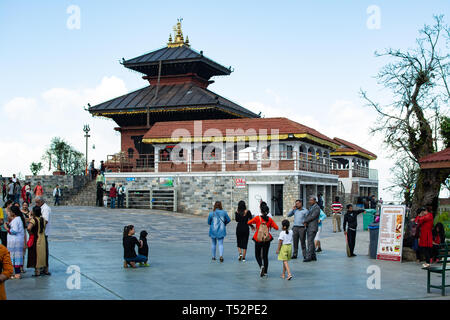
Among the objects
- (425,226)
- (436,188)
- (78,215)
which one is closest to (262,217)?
(425,226)

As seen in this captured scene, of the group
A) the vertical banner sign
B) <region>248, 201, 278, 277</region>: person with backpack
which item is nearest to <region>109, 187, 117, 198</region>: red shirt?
the vertical banner sign

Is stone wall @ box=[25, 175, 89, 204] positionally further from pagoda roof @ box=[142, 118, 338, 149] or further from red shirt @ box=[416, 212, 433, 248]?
red shirt @ box=[416, 212, 433, 248]

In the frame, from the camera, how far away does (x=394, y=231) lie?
52.5 ft

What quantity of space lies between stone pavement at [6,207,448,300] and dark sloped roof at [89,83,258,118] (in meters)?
23.0

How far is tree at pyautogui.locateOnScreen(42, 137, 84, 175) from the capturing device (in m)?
67.4

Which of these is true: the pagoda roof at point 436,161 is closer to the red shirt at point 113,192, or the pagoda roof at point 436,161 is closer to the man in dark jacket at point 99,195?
the red shirt at point 113,192

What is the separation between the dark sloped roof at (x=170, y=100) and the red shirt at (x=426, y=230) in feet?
94.1

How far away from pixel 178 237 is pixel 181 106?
856 inches

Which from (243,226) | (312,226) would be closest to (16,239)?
(243,226)

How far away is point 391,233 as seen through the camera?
1608 centimetres

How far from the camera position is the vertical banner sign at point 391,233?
623 inches

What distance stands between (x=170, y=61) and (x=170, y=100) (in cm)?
485

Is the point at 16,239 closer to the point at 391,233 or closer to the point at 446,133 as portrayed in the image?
the point at 391,233

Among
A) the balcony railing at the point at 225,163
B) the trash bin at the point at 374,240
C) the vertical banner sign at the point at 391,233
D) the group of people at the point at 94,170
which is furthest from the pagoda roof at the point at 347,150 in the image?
the vertical banner sign at the point at 391,233
